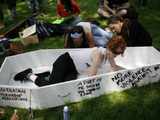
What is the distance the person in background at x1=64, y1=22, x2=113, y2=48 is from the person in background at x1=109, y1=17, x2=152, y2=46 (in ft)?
1.54

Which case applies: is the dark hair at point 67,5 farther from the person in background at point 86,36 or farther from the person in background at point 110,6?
the person in background at point 86,36

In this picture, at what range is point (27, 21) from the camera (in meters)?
9.11

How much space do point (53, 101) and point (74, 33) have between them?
154 cm

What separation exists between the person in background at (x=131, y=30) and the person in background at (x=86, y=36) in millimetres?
470

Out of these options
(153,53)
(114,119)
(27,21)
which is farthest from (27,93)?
(27,21)

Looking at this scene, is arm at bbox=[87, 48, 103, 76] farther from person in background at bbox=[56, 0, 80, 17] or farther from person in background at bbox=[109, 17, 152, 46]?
person in background at bbox=[56, 0, 80, 17]

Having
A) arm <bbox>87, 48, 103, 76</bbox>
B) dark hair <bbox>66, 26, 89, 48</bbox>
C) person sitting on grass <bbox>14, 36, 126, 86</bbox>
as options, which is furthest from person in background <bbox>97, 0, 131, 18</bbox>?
arm <bbox>87, 48, 103, 76</bbox>

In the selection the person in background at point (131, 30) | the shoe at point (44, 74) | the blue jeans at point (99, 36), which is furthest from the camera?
the blue jeans at point (99, 36)

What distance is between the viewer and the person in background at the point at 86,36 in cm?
673

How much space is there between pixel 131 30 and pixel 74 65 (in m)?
1.14

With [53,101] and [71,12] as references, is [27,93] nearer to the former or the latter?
[53,101]

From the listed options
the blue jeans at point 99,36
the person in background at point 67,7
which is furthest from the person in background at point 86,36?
the person in background at point 67,7

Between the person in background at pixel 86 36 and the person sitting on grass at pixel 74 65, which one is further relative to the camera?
the person in background at pixel 86 36

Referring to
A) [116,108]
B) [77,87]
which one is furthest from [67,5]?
[116,108]
